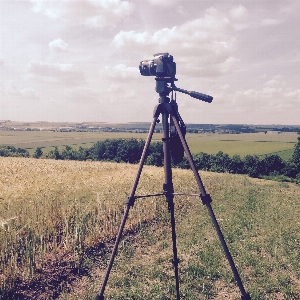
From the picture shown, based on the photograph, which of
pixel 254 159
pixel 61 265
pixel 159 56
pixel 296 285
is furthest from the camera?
pixel 254 159

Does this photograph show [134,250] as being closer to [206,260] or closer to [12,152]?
[206,260]

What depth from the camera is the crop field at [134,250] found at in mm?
4770

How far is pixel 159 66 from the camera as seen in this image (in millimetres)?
3578

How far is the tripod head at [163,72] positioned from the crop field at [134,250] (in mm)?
3181

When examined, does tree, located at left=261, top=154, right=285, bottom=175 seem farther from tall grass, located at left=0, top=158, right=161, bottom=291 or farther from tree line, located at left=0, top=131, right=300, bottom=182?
tall grass, located at left=0, top=158, right=161, bottom=291

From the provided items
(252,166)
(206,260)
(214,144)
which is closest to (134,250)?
(206,260)

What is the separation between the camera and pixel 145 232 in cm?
801

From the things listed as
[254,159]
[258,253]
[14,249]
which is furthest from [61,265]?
[254,159]

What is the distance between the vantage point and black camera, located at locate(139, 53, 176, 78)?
358 cm

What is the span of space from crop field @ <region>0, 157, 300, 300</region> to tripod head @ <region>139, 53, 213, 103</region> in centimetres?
318

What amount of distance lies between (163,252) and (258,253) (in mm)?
2187

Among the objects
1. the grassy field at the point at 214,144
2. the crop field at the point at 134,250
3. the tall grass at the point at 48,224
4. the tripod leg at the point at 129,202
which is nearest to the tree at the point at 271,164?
the grassy field at the point at 214,144

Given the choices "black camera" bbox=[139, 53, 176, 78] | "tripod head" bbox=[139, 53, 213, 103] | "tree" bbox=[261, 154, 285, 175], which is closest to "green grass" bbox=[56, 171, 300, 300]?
"tripod head" bbox=[139, 53, 213, 103]

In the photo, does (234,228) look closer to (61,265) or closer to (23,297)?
(61,265)
